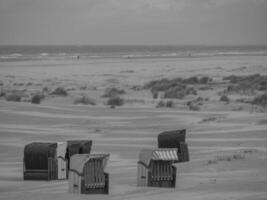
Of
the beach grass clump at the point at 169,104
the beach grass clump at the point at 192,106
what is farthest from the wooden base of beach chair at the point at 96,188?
the beach grass clump at the point at 169,104

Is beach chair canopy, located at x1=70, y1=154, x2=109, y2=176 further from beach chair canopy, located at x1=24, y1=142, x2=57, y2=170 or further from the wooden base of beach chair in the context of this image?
Answer: beach chair canopy, located at x1=24, y1=142, x2=57, y2=170

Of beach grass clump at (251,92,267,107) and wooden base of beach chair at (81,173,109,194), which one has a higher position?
wooden base of beach chair at (81,173,109,194)

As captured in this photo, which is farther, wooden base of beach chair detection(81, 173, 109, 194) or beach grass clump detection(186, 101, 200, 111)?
beach grass clump detection(186, 101, 200, 111)

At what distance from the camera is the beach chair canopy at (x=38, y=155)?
14906mm

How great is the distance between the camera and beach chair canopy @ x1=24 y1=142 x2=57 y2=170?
1491 cm

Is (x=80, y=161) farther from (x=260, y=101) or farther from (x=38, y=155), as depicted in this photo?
(x=260, y=101)

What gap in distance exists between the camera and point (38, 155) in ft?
49.1

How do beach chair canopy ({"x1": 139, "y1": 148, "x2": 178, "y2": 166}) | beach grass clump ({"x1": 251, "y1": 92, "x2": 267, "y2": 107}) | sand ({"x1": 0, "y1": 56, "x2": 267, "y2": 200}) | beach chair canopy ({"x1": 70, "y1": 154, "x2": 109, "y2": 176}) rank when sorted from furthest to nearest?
beach grass clump ({"x1": 251, "y1": 92, "x2": 267, "y2": 107}), beach chair canopy ({"x1": 139, "y1": 148, "x2": 178, "y2": 166}), sand ({"x1": 0, "y1": 56, "x2": 267, "y2": 200}), beach chair canopy ({"x1": 70, "y1": 154, "x2": 109, "y2": 176})

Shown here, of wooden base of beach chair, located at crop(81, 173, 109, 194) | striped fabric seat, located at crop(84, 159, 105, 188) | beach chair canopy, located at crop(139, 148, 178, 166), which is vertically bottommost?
wooden base of beach chair, located at crop(81, 173, 109, 194)

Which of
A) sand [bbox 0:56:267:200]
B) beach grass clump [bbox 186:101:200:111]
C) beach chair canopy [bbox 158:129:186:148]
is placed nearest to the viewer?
sand [bbox 0:56:267:200]

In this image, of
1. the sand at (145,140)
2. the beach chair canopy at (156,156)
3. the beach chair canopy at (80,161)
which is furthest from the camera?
the beach chair canopy at (156,156)

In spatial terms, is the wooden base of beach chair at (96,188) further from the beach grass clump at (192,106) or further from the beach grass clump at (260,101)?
the beach grass clump at (260,101)

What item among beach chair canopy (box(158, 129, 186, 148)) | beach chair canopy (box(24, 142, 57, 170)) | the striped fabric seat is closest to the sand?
the striped fabric seat

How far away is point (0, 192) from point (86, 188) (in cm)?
167
